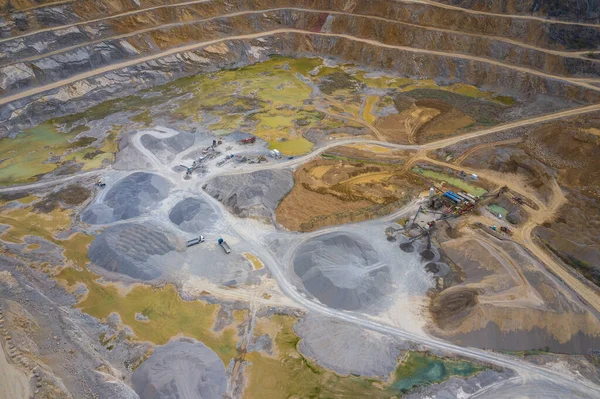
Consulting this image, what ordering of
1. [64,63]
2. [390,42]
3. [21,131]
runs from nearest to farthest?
[21,131]
[64,63]
[390,42]

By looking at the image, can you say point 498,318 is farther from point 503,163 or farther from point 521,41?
point 521,41

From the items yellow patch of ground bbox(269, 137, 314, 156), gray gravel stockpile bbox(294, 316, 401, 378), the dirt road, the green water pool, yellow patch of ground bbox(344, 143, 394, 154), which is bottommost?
the green water pool

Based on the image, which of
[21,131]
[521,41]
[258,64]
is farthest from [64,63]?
[521,41]

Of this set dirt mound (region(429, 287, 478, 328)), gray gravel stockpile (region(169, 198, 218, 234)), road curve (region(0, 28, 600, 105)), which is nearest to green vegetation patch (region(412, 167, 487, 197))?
dirt mound (region(429, 287, 478, 328))

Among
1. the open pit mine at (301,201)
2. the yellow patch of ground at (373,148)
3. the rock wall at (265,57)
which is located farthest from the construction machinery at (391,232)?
the rock wall at (265,57)

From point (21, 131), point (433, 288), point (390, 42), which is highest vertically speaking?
point (390, 42)

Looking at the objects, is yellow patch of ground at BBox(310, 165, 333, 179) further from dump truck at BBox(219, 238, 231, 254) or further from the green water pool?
the green water pool

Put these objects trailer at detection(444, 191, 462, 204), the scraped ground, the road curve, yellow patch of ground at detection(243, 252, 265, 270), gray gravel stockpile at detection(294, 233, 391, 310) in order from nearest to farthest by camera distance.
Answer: gray gravel stockpile at detection(294, 233, 391, 310) < yellow patch of ground at detection(243, 252, 265, 270) < the scraped ground < trailer at detection(444, 191, 462, 204) < the road curve
